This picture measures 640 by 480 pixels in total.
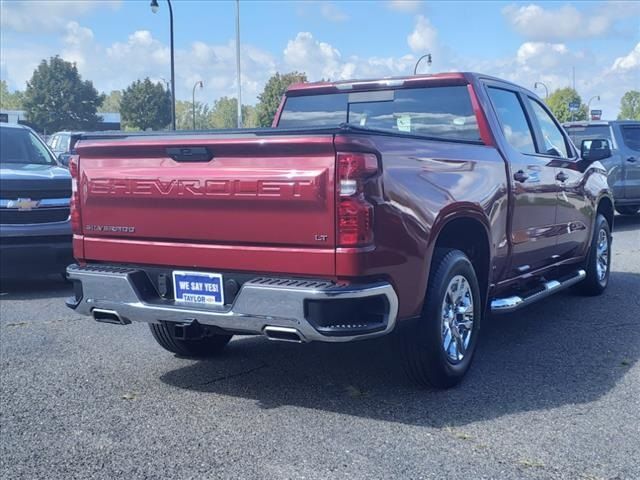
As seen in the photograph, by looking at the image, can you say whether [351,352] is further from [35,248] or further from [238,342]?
[35,248]

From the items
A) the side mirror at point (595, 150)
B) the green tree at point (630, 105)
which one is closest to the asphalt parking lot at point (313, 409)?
the side mirror at point (595, 150)

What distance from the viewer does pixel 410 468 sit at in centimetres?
366

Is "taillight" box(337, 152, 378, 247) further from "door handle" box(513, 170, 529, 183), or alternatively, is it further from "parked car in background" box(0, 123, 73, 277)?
"parked car in background" box(0, 123, 73, 277)

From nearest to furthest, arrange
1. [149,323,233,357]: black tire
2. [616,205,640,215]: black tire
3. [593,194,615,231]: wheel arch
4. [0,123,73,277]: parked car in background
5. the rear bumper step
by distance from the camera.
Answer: the rear bumper step → [149,323,233,357]: black tire → [593,194,615,231]: wheel arch → [0,123,73,277]: parked car in background → [616,205,640,215]: black tire

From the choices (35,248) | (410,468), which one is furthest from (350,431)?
(35,248)

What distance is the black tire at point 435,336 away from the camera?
450 cm

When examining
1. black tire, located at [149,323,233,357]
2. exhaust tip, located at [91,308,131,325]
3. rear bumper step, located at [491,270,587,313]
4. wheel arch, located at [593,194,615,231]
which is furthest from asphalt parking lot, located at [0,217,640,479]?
wheel arch, located at [593,194,615,231]

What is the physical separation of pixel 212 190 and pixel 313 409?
4.59 feet

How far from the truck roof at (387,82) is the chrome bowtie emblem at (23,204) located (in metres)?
3.36

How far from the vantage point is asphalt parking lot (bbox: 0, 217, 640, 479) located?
374 cm

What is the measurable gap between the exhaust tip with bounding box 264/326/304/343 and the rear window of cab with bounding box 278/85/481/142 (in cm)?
198

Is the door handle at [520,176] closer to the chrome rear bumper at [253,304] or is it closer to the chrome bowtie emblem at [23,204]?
the chrome rear bumper at [253,304]

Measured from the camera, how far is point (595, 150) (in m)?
7.23

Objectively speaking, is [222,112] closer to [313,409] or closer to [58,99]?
[58,99]
